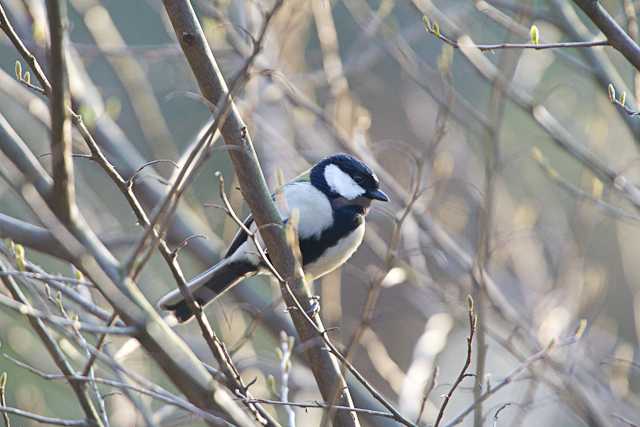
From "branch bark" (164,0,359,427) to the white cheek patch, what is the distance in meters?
1.26

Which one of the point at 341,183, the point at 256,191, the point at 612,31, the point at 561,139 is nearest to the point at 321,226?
the point at 341,183

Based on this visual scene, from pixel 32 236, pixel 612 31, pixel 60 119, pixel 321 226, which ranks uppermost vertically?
pixel 321 226

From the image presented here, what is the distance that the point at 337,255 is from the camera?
351 cm

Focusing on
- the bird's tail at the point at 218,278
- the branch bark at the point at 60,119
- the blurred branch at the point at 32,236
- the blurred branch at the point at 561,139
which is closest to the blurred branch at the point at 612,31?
the blurred branch at the point at 561,139

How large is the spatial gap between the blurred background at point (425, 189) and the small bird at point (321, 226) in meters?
0.11

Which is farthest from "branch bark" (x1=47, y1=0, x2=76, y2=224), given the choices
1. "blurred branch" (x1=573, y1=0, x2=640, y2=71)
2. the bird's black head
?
the bird's black head

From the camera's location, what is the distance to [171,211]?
5.72ft

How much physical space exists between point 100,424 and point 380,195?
1.94 metres

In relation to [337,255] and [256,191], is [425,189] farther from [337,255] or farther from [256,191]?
[337,255]

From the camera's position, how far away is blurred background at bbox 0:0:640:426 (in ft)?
9.50

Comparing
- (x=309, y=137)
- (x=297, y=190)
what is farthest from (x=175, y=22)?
(x=309, y=137)

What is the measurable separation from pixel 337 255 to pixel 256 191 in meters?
1.21

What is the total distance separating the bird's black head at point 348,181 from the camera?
12.0 feet

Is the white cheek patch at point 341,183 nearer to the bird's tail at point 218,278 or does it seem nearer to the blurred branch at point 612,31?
the bird's tail at point 218,278
